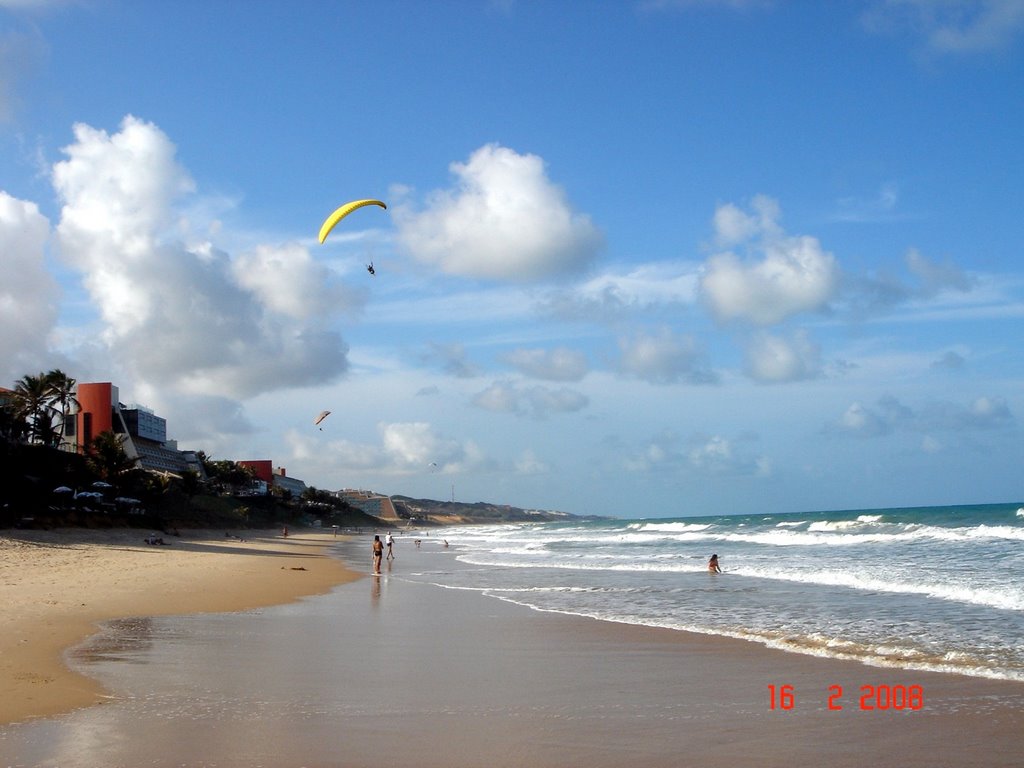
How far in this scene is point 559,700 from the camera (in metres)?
8.21

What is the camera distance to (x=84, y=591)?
674 inches

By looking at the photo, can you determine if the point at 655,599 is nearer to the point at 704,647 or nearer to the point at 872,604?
the point at 872,604

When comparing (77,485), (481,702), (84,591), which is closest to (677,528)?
(77,485)

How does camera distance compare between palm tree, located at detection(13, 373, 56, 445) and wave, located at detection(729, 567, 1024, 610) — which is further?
palm tree, located at detection(13, 373, 56, 445)

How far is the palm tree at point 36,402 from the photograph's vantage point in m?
60.8

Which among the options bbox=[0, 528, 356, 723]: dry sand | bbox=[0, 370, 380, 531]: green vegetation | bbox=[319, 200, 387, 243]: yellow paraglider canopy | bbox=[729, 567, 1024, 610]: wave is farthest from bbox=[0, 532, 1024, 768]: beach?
bbox=[0, 370, 380, 531]: green vegetation

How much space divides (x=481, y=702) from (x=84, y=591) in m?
12.3

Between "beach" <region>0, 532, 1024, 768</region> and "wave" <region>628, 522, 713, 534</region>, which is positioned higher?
"beach" <region>0, 532, 1024, 768</region>

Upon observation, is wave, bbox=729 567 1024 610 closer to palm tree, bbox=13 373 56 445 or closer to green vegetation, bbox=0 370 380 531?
green vegetation, bbox=0 370 380 531

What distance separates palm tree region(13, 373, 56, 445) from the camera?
6084 centimetres

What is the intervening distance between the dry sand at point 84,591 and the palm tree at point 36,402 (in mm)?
26610

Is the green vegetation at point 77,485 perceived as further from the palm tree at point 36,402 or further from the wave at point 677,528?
the wave at point 677,528

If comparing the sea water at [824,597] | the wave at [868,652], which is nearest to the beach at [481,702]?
the wave at [868,652]

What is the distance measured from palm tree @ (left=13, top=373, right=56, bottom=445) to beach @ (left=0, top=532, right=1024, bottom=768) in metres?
53.9
